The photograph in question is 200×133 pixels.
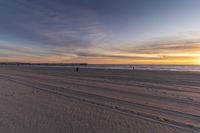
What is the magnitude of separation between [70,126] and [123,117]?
2058 millimetres

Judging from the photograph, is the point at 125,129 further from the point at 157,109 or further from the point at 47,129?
the point at 157,109

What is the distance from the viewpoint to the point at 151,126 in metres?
5.09

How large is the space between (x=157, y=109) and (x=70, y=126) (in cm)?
413

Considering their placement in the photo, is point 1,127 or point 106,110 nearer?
point 1,127

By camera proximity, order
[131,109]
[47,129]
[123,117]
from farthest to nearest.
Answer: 1. [131,109]
2. [123,117]
3. [47,129]

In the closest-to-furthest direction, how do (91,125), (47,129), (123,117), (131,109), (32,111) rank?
(47,129), (91,125), (123,117), (32,111), (131,109)

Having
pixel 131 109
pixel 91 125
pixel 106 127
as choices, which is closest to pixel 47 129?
pixel 91 125

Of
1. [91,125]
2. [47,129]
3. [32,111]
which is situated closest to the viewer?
[47,129]

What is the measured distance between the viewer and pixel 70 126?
16.6 feet

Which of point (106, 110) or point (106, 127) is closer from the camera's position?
point (106, 127)

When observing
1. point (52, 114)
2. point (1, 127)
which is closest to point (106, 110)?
point (52, 114)

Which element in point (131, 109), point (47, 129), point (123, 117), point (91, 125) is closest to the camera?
point (47, 129)

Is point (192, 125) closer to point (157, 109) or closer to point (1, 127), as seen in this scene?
point (157, 109)

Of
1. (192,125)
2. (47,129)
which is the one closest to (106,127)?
(47,129)
